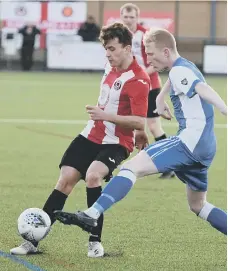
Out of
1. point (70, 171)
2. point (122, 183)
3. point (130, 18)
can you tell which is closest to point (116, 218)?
point (70, 171)

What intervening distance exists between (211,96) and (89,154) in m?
1.57

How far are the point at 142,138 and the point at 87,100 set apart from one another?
1565 cm

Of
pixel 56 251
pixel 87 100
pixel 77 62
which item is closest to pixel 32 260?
pixel 56 251

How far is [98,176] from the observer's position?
26.5 ft

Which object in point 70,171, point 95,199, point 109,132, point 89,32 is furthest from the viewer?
point 89,32

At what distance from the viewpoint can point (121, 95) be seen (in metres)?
8.36

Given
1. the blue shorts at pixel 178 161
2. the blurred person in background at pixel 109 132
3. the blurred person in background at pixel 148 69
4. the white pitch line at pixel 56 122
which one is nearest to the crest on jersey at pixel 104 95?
the blurred person in background at pixel 109 132

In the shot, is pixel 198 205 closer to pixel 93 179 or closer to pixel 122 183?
pixel 122 183

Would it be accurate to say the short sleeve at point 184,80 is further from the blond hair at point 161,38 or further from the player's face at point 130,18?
the player's face at point 130,18

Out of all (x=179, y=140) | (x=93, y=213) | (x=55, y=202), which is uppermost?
(x=179, y=140)

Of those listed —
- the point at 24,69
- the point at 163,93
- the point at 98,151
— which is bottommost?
the point at 24,69

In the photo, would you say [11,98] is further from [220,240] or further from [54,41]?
[220,240]

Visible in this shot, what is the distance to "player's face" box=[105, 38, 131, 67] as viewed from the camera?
8.09m

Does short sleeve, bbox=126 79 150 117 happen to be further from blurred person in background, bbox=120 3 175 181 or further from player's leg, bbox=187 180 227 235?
blurred person in background, bbox=120 3 175 181
